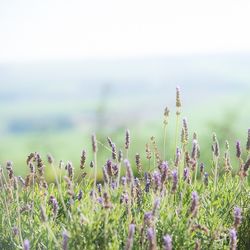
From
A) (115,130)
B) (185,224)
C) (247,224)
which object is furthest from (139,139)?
(185,224)

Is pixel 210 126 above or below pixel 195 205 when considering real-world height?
below

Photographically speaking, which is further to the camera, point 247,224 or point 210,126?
point 210,126

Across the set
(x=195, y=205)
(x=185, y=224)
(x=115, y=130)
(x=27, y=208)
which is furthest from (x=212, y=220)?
(x=115, y=130)

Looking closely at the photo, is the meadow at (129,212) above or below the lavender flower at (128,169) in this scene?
below

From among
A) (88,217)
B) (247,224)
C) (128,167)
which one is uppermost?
(128,167)

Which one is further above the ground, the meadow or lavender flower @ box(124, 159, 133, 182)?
lavender flower @ box(124, 159, 133, 182)

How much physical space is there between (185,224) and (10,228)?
922 mm

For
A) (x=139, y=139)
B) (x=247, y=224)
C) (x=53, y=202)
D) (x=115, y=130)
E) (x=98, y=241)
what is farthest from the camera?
(x=115, y=130)

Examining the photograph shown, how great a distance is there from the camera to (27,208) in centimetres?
354

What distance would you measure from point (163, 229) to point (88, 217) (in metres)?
0.38

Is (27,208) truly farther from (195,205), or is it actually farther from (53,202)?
(195,205)

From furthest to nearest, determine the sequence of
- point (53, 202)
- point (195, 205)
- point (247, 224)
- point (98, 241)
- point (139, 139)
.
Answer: point (139, 139), point (247, 224), point (53, 202), point (98, 241), point (195, 205)

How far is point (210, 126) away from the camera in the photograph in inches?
393

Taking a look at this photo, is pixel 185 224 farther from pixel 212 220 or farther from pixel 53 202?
pixel 53 202
